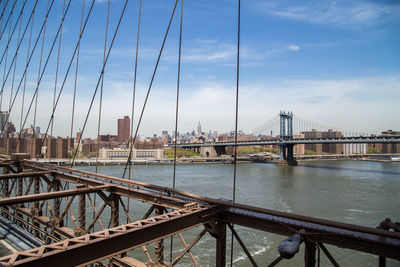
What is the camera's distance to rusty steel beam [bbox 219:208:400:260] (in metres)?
2.10

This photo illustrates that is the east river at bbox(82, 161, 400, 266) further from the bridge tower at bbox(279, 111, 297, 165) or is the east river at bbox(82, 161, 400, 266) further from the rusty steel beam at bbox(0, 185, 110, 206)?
the bridge tower at bbox(279, 111, 297, 165)

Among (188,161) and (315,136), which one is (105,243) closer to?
(188,161)

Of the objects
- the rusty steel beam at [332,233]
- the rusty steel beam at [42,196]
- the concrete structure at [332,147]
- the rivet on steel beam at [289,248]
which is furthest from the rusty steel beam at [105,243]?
the concrete structure at [332,147]

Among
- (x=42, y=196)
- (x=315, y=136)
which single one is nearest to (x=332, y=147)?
(x=315, y=136)

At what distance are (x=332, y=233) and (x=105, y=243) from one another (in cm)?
181

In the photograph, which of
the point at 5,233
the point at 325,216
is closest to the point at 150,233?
the point at 5,233

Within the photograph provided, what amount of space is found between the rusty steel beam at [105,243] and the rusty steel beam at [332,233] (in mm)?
540

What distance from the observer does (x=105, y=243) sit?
2318 mm

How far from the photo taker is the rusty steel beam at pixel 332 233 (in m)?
2.10

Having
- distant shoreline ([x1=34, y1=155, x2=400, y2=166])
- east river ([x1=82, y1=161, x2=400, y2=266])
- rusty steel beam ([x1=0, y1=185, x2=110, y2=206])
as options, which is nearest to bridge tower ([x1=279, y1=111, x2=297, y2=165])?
distant shoreline ([x1=34, y1=155, x2=400, y2=166])

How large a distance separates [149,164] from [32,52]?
4555cm

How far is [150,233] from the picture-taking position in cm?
261

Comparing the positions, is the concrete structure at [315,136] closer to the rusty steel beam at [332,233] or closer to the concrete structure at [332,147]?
the concrete structure at [332,147]

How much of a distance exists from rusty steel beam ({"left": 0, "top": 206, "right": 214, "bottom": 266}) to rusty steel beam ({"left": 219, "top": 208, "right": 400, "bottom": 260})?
1.77 ft
